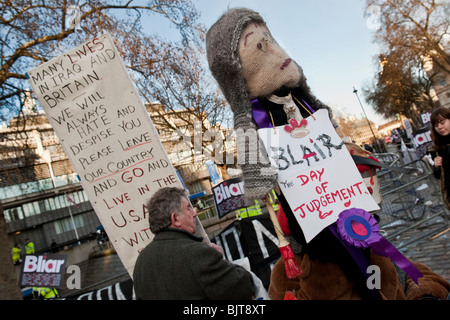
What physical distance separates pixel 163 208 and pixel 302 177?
932mm

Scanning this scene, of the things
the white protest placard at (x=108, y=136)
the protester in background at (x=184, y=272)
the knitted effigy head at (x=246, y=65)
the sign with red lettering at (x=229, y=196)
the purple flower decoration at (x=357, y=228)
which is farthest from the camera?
the sign with red lettering at (x=229, y=196)

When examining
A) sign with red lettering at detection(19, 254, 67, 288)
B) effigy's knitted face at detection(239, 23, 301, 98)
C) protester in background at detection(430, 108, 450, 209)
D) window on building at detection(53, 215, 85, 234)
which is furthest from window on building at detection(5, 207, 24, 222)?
protester in background at detection(430, 108, 450, 209)

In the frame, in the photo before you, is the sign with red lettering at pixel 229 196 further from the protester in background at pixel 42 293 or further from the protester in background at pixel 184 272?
the protester in background at pixel 184 272

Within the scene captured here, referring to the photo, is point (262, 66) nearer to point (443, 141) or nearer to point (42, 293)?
point (443, 141)

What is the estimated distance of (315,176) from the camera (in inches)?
76.4

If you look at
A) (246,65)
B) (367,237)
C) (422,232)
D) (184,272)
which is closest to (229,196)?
(422,232)

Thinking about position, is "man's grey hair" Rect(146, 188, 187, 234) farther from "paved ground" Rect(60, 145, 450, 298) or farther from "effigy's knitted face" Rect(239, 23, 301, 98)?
"paved ground" Rect(60, 145, 450, 298)

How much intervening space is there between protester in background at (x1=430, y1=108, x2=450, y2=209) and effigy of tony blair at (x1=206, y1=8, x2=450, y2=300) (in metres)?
1.81

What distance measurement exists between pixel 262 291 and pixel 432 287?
1088 millimetres

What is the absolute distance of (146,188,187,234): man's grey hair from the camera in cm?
176

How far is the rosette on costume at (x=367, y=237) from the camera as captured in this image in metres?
1.67

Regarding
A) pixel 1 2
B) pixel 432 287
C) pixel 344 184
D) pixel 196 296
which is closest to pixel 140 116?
pixel 196 296

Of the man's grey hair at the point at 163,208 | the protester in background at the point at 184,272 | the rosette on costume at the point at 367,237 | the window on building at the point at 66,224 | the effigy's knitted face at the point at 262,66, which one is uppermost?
the window on building at the point at 66,224

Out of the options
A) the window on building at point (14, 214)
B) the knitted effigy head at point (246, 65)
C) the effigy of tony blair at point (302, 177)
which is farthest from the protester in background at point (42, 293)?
the window on building at point (14, 214)
